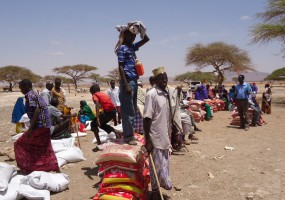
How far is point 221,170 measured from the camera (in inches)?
202

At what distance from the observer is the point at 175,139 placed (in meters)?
6.51

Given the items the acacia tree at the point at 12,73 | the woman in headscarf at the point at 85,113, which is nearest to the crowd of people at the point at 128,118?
the woman in headscarf at the point at 85,113

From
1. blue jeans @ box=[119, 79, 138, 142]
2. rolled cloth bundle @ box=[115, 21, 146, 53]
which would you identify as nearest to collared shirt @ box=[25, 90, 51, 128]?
blue jeans @ box=[119, 79, 138, 142]

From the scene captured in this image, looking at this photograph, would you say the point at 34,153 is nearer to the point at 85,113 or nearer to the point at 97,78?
the point at 85,113

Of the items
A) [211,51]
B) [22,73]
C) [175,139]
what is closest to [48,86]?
[175,139]

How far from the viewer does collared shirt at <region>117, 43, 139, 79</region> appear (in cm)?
397

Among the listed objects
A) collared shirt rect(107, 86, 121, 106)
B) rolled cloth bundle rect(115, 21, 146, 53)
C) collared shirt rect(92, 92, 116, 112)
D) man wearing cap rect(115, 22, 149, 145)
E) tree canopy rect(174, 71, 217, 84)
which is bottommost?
tree canopy rect(174, 71, 217, 84)

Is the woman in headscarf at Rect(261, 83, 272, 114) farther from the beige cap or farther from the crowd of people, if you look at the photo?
the beige cap

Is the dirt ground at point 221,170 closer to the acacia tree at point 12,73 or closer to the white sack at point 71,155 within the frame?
the white sack at point 71,155

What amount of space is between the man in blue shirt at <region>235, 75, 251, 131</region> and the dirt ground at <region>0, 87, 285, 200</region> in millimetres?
1250

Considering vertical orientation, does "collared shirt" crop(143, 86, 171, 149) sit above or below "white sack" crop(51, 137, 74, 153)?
above

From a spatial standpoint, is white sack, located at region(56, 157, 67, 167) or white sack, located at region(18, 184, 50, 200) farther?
white sack, located at region(56, 157, 67, 167)

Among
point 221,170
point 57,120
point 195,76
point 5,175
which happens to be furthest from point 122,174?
point 195,76

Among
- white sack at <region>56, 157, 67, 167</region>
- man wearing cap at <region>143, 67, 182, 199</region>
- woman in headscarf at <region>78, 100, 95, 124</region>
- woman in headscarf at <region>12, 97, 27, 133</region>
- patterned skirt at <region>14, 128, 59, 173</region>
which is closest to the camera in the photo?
man wearing cap at <region>143, 67, 182, 199</region>
